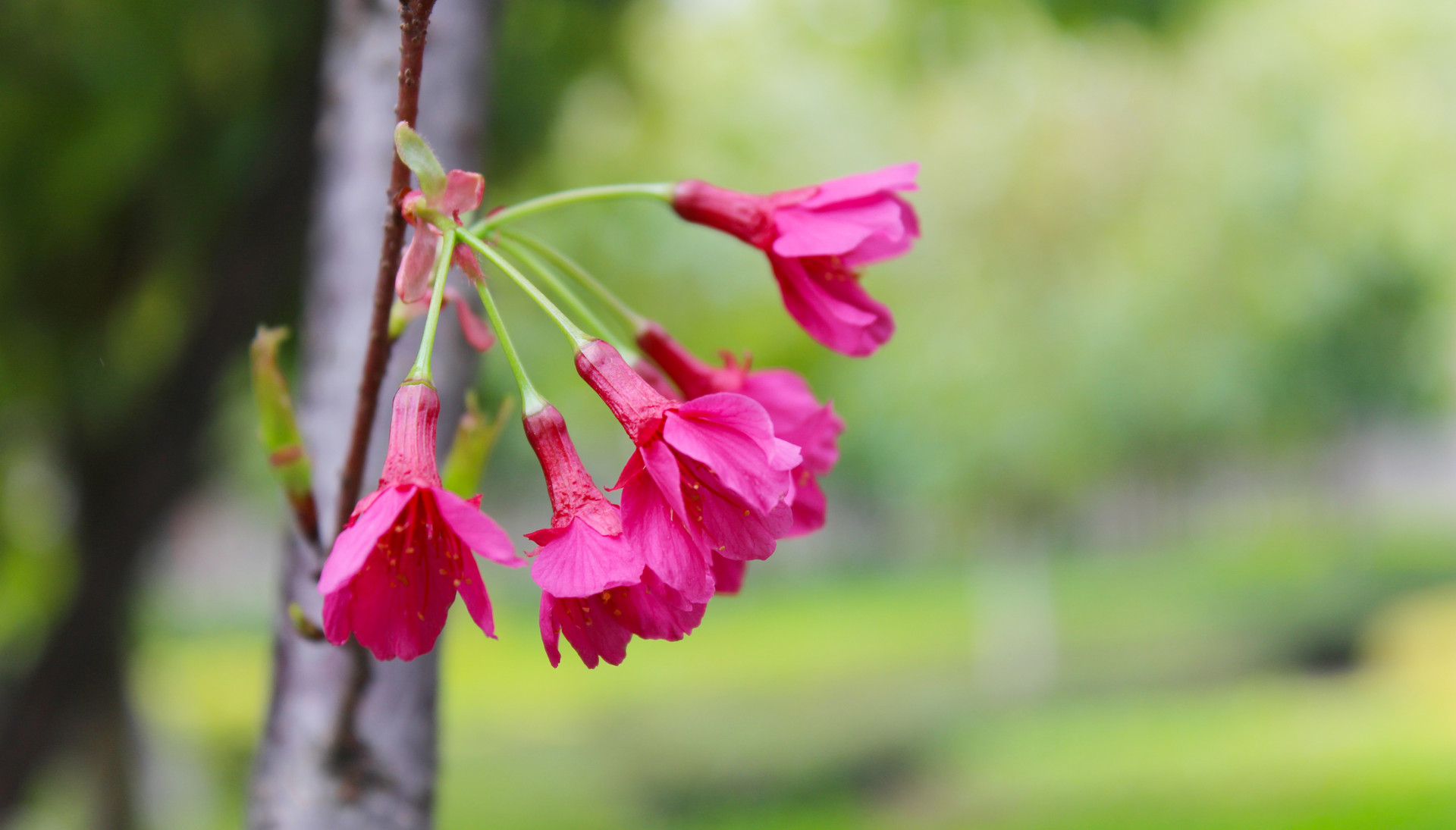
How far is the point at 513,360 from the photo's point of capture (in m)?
0.72

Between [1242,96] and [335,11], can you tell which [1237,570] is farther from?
[335,11]

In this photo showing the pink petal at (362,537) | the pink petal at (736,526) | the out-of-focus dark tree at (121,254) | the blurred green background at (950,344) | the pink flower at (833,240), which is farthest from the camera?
the blurred green background at (950,344)

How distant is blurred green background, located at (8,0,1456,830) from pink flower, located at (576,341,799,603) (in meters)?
1.08

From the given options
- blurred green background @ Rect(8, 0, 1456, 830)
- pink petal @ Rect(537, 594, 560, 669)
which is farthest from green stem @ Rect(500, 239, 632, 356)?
blurred green background @ Rect(8, 0, 1456, 830)

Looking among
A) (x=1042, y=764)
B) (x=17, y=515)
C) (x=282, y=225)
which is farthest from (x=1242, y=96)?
(x=17, y=515)

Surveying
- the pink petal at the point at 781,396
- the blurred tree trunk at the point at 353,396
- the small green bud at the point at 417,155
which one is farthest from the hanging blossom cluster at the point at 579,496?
the blurred tree trunk at the point at 353,396

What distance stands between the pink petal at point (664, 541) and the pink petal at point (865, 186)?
29 cm

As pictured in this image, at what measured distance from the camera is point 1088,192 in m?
12.0

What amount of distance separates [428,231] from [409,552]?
0.70ft

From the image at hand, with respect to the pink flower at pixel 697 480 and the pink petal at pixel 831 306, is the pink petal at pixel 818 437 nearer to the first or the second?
the pink petal at pixel 831 306

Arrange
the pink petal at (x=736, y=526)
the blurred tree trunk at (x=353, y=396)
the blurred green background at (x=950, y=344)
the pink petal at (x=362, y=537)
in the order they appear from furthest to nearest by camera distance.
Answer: the blurred green background at (x=950, y=344), the blurred tree trunk at (x=353, y=396), the pink petal at (x=736, y=526), the pink petal at (x=362, y=537)

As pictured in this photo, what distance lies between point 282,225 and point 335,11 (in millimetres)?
3549

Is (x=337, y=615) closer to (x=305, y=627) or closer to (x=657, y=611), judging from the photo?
(x=657, y=611)

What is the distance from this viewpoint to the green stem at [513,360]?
70 centimetres
